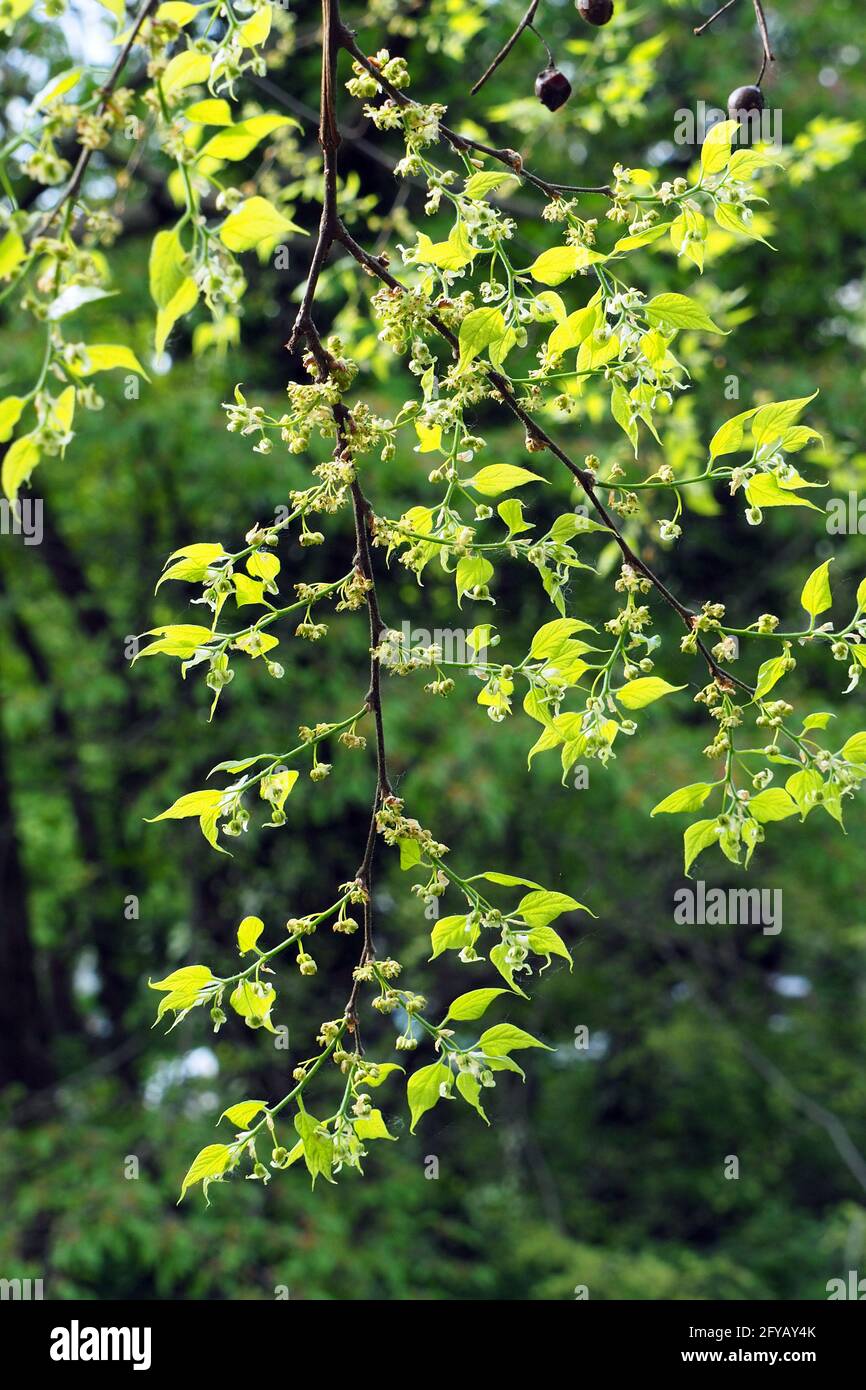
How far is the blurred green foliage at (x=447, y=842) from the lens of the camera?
401 cm

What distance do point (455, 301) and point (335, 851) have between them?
3.76 metres

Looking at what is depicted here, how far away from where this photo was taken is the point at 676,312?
38.9 inches

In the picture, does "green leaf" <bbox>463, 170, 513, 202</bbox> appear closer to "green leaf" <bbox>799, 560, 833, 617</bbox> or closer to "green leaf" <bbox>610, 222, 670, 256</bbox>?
"green leaf" <bbox>610, 222, 670, 256</bbox>

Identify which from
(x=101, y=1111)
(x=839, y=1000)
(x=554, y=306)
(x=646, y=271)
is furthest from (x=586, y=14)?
(x=839, y=1000)

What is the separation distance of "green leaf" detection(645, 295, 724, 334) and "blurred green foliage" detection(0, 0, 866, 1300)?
5.84 ft

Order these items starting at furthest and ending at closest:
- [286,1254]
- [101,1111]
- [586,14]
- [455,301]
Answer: [101,1111] < [286,1254] < [586,14] < [455,301]

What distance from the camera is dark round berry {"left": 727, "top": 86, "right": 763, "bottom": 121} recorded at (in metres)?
1.27


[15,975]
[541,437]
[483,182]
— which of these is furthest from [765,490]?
[15,975]

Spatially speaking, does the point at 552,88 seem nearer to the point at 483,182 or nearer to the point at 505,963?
the point at 483,182

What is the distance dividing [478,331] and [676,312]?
136mm

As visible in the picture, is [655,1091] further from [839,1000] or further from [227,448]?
[227,448]

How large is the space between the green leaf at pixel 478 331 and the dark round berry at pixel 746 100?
0.45 meters

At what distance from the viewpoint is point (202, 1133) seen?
4.21 metres

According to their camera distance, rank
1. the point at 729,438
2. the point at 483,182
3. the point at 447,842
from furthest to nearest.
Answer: the point at 447,842 < the point at 729,438 < the point at 483,182
